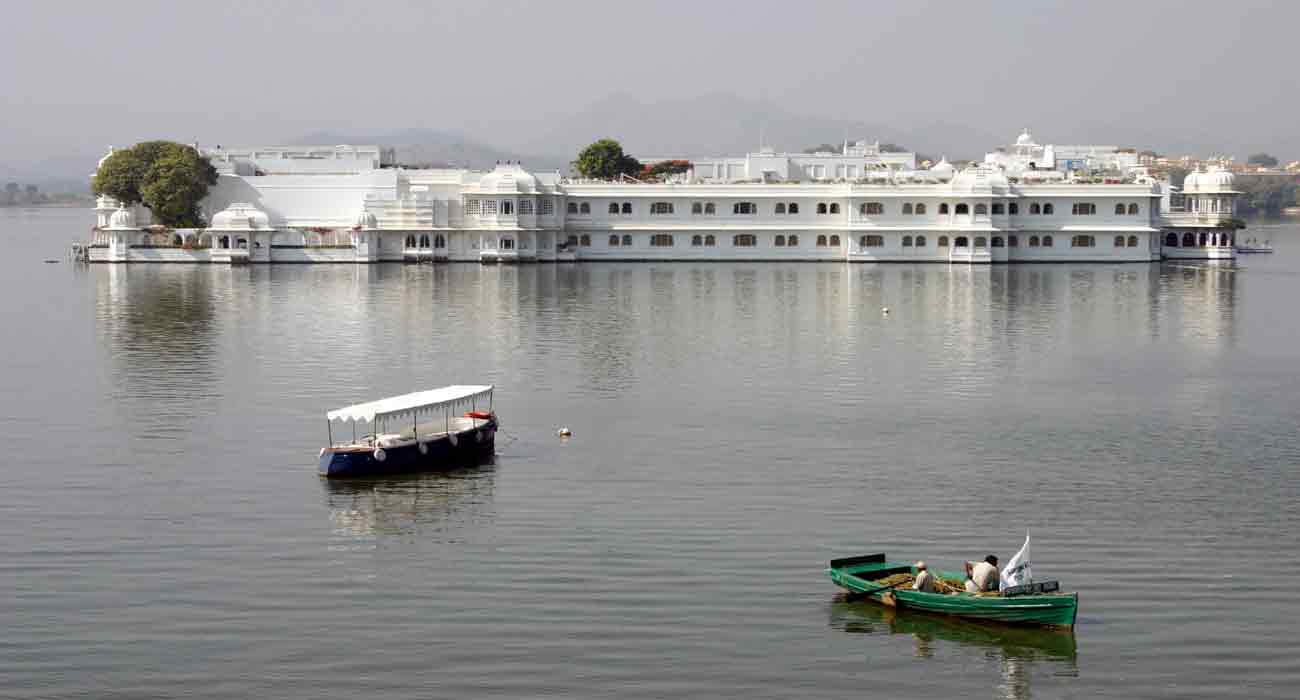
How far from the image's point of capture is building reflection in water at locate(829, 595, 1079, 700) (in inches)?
640

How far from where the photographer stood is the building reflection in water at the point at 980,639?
16.2 m

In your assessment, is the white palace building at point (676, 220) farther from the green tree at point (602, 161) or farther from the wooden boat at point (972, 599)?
the wooden boat at point (972, 599)

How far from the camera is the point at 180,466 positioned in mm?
25578

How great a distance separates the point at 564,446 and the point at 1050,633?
39.4 feet

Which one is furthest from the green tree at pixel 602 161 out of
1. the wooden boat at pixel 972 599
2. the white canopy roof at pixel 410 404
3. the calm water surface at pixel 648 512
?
the wooden boat at pixel 972 599

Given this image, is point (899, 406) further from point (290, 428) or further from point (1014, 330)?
point (1014, 330)

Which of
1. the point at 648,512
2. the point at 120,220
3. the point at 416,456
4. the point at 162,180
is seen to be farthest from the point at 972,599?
the point at 162,180

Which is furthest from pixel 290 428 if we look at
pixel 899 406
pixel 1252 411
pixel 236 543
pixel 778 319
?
pixel 778 319

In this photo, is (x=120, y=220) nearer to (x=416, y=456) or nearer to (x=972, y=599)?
(x=416, y=456)

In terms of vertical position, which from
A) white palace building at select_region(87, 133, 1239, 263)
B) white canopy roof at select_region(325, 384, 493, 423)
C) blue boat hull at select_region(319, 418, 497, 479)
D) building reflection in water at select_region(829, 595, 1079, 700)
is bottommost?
building reflection in water at select_region(829, 595, 1079, 700)

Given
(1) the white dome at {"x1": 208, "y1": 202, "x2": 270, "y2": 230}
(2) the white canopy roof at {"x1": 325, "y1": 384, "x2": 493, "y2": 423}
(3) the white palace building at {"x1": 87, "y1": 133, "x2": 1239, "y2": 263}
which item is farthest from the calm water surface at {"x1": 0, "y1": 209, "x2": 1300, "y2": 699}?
(3) the white palace building at {"x1": 87, "y1": 133, "x2": 1239, "y2": 263}

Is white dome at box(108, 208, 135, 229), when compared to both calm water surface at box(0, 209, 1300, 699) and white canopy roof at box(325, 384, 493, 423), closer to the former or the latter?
calm water surface at box(0, 209, 1300, 699)

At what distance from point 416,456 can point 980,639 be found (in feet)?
36.4

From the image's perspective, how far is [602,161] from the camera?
104 m
